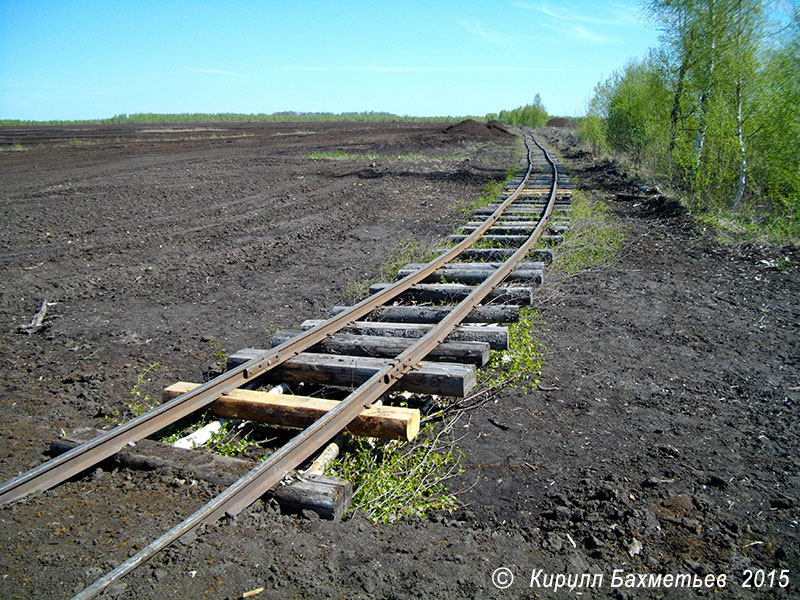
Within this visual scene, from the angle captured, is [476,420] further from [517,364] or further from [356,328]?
[356,328]

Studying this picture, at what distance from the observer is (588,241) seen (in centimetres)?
962

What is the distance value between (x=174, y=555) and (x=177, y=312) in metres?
4.53

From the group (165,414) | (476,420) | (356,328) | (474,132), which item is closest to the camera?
(165,414)

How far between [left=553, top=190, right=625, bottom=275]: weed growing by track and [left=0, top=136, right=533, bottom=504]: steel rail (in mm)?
3247

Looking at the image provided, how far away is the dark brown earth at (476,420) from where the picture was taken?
8.45 feet

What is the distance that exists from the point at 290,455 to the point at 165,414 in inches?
40.7

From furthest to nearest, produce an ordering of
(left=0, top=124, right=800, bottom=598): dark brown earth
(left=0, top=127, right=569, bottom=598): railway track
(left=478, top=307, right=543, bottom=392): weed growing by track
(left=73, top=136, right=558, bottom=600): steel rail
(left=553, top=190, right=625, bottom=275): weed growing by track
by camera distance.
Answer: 1. (left=553, top=190, right=625, bottom=275): weed growing by track
2. (left=478, top=307, right=543, bottom=392): weed growing by track
3. (left=0, top=127, right=569, bottom=598): railway track
4. (left=0, top=124, right=800, bottom=598): dark brown earth
5. (left=73, top=136, right=558, bottom=600): steel rail

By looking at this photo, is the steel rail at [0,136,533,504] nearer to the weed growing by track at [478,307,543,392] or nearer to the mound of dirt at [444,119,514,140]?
the weed growing by track at [478,307,543,392]

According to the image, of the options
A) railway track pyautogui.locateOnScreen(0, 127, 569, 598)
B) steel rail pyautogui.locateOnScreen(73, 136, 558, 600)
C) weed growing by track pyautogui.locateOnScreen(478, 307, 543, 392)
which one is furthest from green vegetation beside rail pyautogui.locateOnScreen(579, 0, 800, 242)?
steel rail pyautogui.locateOnScreen(73, 136, 558, 600)

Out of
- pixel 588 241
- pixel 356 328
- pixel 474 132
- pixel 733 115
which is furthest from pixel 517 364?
pixel 474 132

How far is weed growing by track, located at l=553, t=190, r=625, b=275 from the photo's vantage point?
8.40 meters

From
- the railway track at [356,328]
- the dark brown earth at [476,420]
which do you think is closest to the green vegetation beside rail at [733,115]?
the dark brown earth at [476,420]

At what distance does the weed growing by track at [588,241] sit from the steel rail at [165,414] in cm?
325

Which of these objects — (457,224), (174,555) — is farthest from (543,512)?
(457,224)
